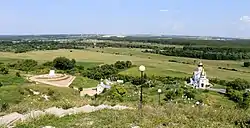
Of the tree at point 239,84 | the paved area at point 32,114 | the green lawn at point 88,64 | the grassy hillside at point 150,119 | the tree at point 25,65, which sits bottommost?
the tree at point 239,84

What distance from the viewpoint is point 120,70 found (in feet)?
233

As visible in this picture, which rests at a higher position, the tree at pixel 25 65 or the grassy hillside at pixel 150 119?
the grassy hillside at pixel 150 119

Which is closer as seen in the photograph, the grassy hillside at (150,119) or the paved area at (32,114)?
the grassy hillside at (150,119)

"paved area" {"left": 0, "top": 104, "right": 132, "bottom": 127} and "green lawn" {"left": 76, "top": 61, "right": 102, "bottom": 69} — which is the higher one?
"paved area" {"left": 0, "top": 104, "right": 132, "bottom": 127}

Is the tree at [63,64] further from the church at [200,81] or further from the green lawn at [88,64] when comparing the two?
the church at [200,81]

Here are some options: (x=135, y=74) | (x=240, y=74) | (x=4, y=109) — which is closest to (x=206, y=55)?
(x=240, y=74)

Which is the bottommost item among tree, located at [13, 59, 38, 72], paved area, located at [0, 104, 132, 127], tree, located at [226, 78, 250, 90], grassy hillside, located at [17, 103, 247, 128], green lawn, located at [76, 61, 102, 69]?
tree, located at [226, 78, 250, 90]

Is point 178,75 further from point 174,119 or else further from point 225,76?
point 174,119

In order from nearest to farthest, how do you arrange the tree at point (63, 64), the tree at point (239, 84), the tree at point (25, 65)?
the tree at point (239, 84) < the tree at point (25, 65) < the tree at point (63, 64)

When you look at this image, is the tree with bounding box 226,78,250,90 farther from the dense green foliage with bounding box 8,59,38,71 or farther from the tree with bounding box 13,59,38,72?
the tree with bounding box 13,59,38,72

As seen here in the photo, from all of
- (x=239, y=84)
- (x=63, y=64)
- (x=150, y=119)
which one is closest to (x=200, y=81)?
(x=239, y=84)

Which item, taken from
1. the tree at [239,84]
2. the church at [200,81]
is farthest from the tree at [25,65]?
the tree at [239,84]

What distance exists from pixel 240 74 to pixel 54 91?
4693 cm

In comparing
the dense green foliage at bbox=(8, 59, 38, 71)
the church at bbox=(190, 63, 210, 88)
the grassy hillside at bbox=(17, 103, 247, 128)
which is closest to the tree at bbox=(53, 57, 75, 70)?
the dense green foliage at bbox=(8, 59, 38, 71)
